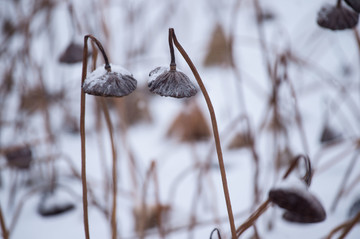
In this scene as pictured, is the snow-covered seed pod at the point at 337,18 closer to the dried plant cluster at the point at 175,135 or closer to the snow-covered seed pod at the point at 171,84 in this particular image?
the dried plant cluster at the point at 175,135

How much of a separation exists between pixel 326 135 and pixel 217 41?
139cm

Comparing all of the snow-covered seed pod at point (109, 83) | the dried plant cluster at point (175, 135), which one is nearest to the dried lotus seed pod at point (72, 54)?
the dried plant cluster at point (175, 135)

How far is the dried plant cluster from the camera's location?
1.21ft

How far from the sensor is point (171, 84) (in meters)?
0.31

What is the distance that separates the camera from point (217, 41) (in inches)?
84.0

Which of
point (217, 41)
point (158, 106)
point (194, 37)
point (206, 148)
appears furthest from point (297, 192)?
point (194, 37)

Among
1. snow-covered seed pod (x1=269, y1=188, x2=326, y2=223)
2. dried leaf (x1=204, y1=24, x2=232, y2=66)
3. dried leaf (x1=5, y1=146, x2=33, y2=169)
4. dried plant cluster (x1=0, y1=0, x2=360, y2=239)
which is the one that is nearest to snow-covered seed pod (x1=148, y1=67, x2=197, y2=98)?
dried plant cluster (x1=0, y1=0, x2=360, y2=239)

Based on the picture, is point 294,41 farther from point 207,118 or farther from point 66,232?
point 66,232

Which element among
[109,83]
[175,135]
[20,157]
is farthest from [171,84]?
[175,135]

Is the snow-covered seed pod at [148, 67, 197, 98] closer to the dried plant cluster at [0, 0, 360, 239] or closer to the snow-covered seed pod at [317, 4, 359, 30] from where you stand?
the dried plant cluster at [0, 0, 360, 239]

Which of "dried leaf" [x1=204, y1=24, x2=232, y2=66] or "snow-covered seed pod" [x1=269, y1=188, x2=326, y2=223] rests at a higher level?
"dried leaf" [x1=204, y1=24, x2=232, y2=66]

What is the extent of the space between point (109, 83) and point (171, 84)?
6 cm

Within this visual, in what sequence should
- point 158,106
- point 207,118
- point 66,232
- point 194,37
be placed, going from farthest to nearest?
point 194,37
point 158,106
point 207,118
point 66,232

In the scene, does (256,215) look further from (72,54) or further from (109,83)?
(72,54)
